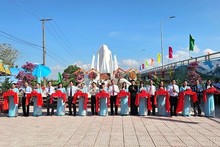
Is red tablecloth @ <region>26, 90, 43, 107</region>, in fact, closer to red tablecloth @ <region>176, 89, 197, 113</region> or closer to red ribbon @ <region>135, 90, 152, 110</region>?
red ribbon @ <region>135, 90, 152, 110</region>

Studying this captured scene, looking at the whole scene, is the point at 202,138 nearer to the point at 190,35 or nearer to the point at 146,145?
the point at 146,145

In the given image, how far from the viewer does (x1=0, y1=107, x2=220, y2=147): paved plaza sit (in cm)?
748

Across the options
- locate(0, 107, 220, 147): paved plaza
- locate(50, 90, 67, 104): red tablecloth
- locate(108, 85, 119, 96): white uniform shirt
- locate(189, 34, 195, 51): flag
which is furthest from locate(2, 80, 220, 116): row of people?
locate(189, 34, 195, 51): flag

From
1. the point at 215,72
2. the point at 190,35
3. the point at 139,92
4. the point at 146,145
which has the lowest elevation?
the point at 146,145

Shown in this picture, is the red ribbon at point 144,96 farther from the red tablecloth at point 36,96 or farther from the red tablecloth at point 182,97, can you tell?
the red tablecloth at point 36,96

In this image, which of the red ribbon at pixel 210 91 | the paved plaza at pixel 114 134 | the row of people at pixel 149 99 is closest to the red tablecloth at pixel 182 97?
the row of people at pixel 149 99

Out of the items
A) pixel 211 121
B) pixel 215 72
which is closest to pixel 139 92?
pixel 211 121

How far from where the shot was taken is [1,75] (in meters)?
27.3

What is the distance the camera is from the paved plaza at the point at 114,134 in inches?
294

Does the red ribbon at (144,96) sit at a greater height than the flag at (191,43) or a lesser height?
lesser

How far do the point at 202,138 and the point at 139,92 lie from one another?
5.69 metres

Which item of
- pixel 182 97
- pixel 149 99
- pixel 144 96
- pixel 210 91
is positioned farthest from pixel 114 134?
pixel 210 91

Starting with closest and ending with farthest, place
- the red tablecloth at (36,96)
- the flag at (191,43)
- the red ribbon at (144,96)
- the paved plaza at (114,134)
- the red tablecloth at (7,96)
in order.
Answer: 1. the paved plaza at (114,134)
2. the red ribbon at (144,96)
3. the red tablecloth at (7,96)
4. the red tablecloth at (36,96)
5. the flag at (191,43)

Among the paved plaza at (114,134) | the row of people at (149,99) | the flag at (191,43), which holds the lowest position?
the paved plaza at (114,134)
